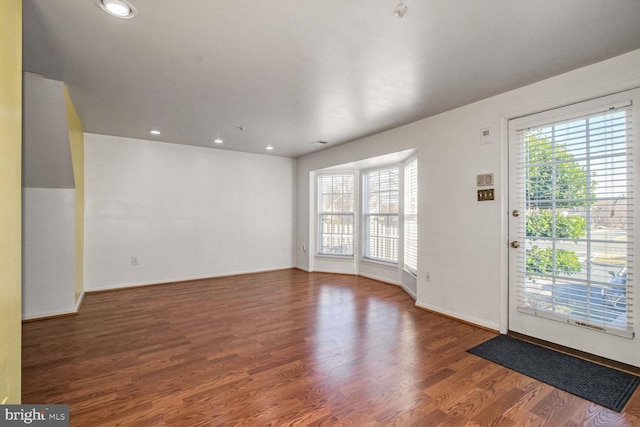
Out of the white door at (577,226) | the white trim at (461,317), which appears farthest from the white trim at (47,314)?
the white door at (577,226)

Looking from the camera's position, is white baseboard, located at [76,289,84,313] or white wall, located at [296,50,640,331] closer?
white wall, located at [296,50,640,331]

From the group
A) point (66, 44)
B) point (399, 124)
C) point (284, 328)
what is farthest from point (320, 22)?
point (284, 328)

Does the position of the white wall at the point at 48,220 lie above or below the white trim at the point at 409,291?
above

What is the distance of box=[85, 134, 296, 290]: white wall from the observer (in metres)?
4.73

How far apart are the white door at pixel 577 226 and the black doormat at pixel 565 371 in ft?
0.61

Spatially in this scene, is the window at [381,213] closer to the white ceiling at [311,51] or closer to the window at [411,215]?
the window at [411,215]

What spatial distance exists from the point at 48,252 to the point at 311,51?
3.93m

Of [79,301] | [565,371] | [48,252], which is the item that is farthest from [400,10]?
[79,301]

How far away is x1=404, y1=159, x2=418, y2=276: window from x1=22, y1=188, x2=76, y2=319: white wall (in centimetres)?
464

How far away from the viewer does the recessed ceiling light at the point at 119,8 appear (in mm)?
1758

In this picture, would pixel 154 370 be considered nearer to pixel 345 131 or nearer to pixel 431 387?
pixel 431 387

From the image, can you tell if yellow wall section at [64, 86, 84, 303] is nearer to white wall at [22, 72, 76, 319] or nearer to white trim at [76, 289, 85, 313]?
white trim at [76, 289, 85, 313]

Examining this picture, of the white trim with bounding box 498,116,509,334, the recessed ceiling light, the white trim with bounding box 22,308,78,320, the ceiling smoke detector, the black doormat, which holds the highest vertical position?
the recessed ceiling light

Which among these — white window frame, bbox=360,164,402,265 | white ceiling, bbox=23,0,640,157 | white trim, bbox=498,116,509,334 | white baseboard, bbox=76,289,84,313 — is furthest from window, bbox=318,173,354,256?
white baseboard, bbox=76,289,84,313
